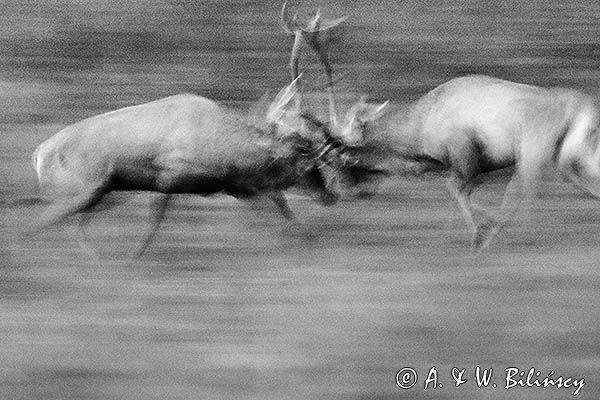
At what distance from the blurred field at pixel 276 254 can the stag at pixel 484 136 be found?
386mm

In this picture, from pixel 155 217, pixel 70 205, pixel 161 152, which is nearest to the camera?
pixel 161 152

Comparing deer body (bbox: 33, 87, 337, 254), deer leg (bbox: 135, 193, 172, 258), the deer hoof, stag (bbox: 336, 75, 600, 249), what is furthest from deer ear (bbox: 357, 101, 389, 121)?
deer leg (bbox: 135, 193, 172, 258)

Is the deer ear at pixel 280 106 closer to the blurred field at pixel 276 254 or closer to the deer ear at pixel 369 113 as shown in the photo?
the deer ear at pixel 369 113

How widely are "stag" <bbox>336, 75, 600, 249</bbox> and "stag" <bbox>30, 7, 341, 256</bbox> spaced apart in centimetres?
35

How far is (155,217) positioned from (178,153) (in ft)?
2.21

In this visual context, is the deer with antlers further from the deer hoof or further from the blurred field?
the blurred field

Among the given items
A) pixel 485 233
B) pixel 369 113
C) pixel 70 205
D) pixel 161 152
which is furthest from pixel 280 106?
pixel 485 233


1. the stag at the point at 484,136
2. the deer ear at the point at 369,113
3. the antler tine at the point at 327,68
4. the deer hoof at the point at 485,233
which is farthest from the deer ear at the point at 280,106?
the deer hoof at the point at 485,233

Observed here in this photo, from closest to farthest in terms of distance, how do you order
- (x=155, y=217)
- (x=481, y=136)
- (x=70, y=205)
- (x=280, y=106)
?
(x=70, y=205) → (x=280, y=106) → (x=481, y=136) → (x=155, y=217)

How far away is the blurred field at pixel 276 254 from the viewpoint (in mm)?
6887

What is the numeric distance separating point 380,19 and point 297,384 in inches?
280

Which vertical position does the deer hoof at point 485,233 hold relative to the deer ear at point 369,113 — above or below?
below

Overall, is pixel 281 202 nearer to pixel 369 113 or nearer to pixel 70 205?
pixel 369 113

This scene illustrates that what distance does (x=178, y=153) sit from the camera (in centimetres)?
848
